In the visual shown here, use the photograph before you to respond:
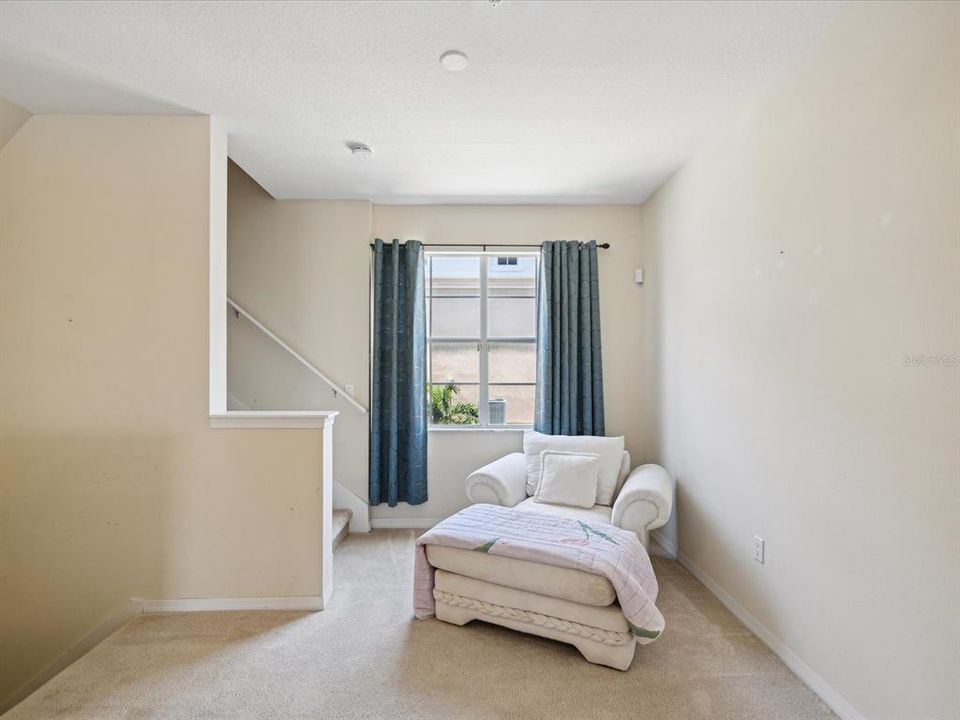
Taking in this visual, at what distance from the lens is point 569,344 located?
12.4 feet

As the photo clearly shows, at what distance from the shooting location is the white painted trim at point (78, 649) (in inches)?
95.9

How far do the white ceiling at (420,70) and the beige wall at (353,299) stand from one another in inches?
32.0

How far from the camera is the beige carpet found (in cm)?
180

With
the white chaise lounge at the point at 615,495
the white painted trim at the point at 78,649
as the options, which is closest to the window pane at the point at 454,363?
the white chaise lounge at the point at 615,495

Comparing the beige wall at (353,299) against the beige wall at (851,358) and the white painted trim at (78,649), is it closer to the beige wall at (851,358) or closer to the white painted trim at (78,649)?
the beige wall at (851,358)

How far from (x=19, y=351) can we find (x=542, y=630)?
2.80 m

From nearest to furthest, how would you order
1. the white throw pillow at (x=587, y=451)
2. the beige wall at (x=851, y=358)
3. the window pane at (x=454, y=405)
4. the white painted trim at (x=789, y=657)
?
the beige wall at (x=851, y=358), the white painted trim at (x=789, y=657), the white throw pillow at (x=587, y=451), the window pane at (x=454, y=405)

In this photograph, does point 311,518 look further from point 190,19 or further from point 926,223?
point 926,223

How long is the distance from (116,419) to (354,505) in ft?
5.75

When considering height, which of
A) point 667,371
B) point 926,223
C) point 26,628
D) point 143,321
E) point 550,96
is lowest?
point 26,628

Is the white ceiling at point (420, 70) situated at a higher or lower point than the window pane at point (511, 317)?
higher

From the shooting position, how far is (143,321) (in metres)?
2.49

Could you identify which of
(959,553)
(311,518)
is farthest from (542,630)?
(959,553)

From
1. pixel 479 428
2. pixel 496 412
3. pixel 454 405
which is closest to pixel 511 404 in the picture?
pixel 496 412
